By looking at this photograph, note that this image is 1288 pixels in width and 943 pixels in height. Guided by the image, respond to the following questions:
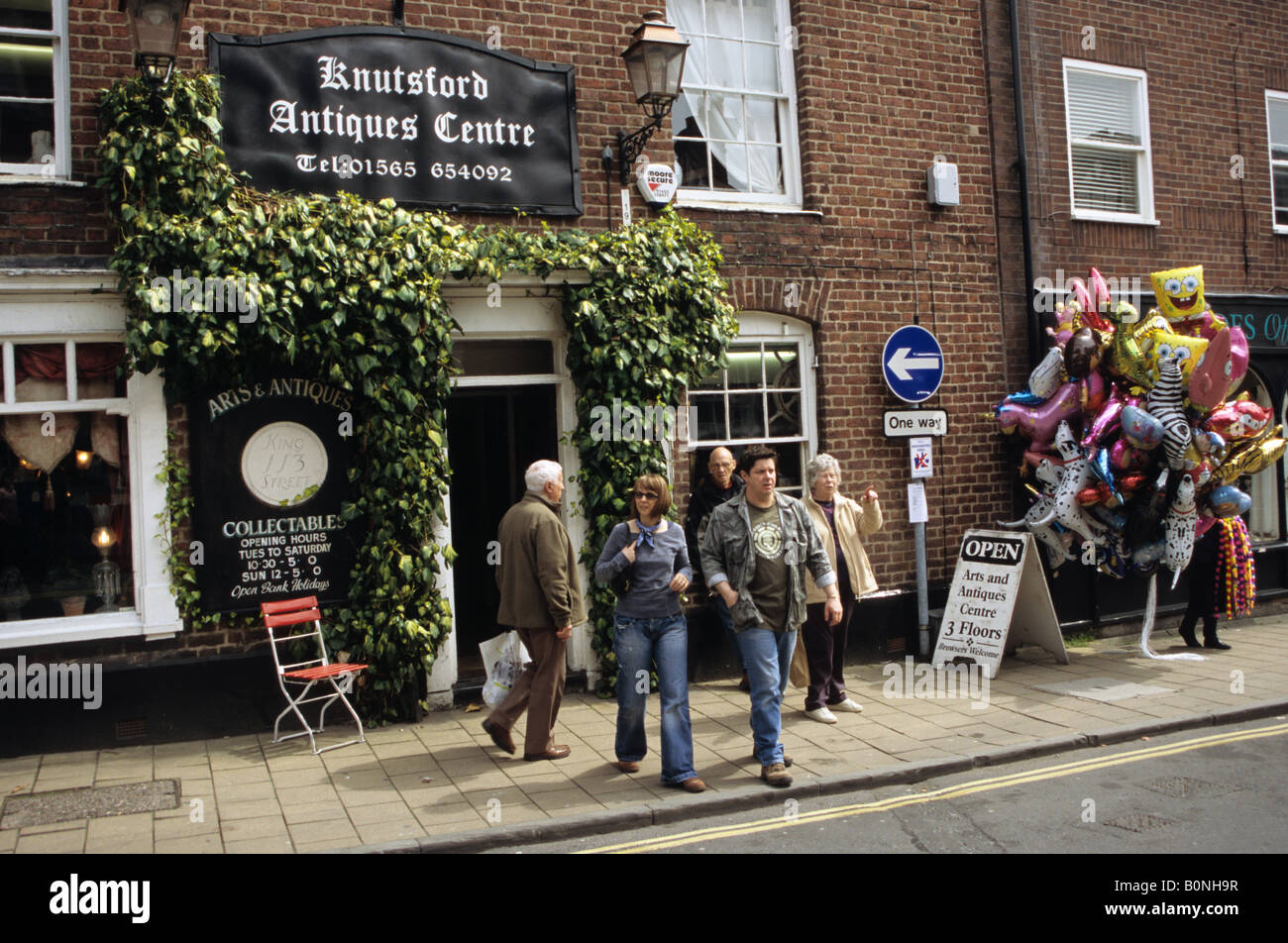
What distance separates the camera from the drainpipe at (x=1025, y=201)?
10.9 m

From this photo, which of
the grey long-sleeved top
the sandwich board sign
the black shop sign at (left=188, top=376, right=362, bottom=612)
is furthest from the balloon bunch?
the black shop sign at (left=188, top=376, right=362, bottom=612)

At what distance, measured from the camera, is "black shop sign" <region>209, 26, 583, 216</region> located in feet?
26.0

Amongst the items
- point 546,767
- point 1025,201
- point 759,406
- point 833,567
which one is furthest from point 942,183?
point 546,767

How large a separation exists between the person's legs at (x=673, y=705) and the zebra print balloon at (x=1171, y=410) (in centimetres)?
531

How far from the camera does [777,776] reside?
636cm

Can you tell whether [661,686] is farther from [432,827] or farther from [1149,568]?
[1149,568]

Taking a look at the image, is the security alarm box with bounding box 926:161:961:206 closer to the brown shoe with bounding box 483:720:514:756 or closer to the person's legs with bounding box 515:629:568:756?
the person's legs with bounding box 515:629:568:756

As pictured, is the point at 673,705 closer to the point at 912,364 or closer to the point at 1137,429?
the point at 912,364

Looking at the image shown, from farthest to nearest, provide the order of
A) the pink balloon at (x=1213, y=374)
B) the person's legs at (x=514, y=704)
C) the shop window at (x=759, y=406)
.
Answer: the shop window at (x=759, y=406)
the pink balloon at (x=1213, y=374)
the person's legs at (x=514, y=704)

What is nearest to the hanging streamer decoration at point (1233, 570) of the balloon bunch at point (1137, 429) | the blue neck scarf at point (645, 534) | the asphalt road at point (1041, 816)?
the balloon bunch at point (1137, 429)

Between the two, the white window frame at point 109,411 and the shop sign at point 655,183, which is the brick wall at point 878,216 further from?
the white window frame at point 109,411

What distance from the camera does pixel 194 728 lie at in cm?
768

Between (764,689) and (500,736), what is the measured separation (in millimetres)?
1847

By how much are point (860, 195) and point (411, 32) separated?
426cm
